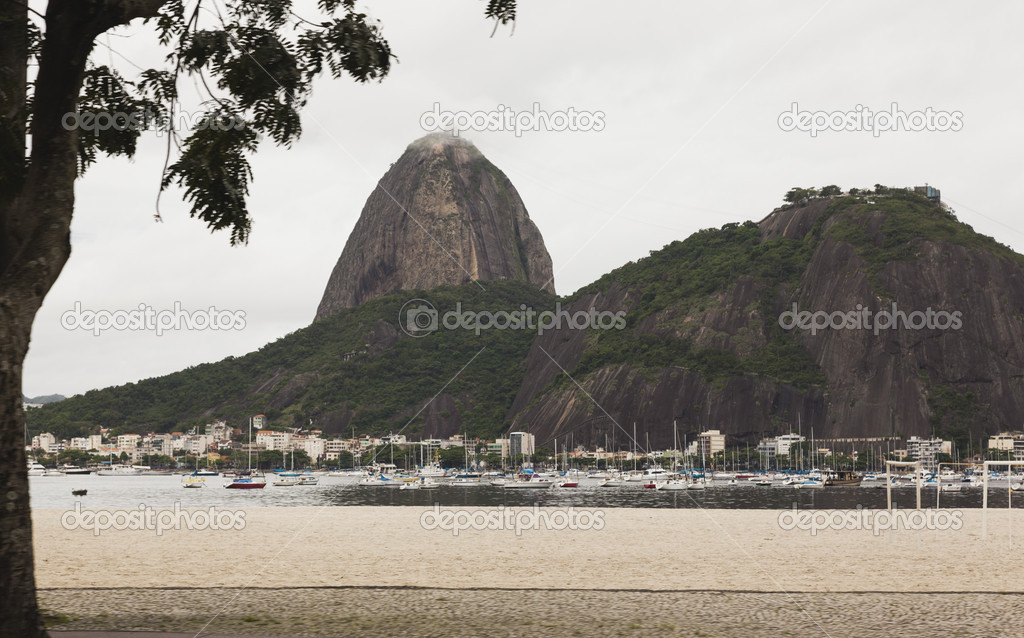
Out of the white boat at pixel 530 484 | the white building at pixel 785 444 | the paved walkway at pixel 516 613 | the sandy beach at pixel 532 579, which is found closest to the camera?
the paved walkway at pixel 516 613

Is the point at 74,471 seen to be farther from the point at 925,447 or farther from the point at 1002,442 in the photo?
the point at 1002,442

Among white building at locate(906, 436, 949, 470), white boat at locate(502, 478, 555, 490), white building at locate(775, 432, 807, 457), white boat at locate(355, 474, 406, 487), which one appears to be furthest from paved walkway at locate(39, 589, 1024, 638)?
white building at locate(775, 432, 807, 457)

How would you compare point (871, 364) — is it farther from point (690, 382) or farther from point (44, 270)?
point (44, 270)

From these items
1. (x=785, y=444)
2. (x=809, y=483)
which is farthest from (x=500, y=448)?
(x=809, y=483)

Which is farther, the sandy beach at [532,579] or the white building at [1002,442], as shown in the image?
the white building at [1002,442]

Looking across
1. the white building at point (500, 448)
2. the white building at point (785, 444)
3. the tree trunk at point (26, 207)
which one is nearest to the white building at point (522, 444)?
the white building at point (500, 448)

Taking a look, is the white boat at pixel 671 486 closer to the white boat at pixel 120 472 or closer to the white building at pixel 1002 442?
the white building at pixel 1002 442

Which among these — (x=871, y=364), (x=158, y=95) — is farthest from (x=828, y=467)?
(x=158, y=95)

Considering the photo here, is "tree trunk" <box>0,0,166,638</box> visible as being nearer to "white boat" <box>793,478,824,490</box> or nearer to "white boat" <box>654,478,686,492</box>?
"white boat" <box>654,478,686,492</box>
